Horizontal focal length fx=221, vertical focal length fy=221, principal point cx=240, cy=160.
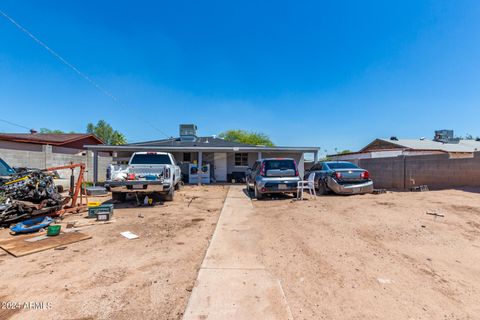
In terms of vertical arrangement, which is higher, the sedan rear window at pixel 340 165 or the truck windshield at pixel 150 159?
the truck windshield at pixel 150 159

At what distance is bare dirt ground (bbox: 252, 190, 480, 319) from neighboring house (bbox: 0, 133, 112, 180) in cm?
1375

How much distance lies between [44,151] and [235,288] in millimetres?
16281

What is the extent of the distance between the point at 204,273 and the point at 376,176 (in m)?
13.3

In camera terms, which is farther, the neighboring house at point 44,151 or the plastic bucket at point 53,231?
the neighboring house at point 44,151

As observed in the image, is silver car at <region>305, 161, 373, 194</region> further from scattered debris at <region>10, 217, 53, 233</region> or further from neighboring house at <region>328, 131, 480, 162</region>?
neighboring house at <region>328, 131, 480, 162</region>

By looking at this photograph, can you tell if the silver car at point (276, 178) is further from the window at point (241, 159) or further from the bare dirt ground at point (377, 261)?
the window at point (241, 159)

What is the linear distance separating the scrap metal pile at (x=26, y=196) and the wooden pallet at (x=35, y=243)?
1.31 metres

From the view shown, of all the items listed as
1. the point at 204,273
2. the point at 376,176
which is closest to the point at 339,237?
the point at 204,273

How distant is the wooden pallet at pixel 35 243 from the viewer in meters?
3.82

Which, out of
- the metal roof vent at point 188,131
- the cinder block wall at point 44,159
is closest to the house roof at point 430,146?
the metal roof vent at point 188,131

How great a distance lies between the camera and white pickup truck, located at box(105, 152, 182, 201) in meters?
7.47

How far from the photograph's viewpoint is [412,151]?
76.3 ft

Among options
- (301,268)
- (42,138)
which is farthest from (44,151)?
(301,268)

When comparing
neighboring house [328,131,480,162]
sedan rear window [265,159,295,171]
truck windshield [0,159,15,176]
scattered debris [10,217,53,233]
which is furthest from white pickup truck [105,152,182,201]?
neighboring house [328,131,480,162]
